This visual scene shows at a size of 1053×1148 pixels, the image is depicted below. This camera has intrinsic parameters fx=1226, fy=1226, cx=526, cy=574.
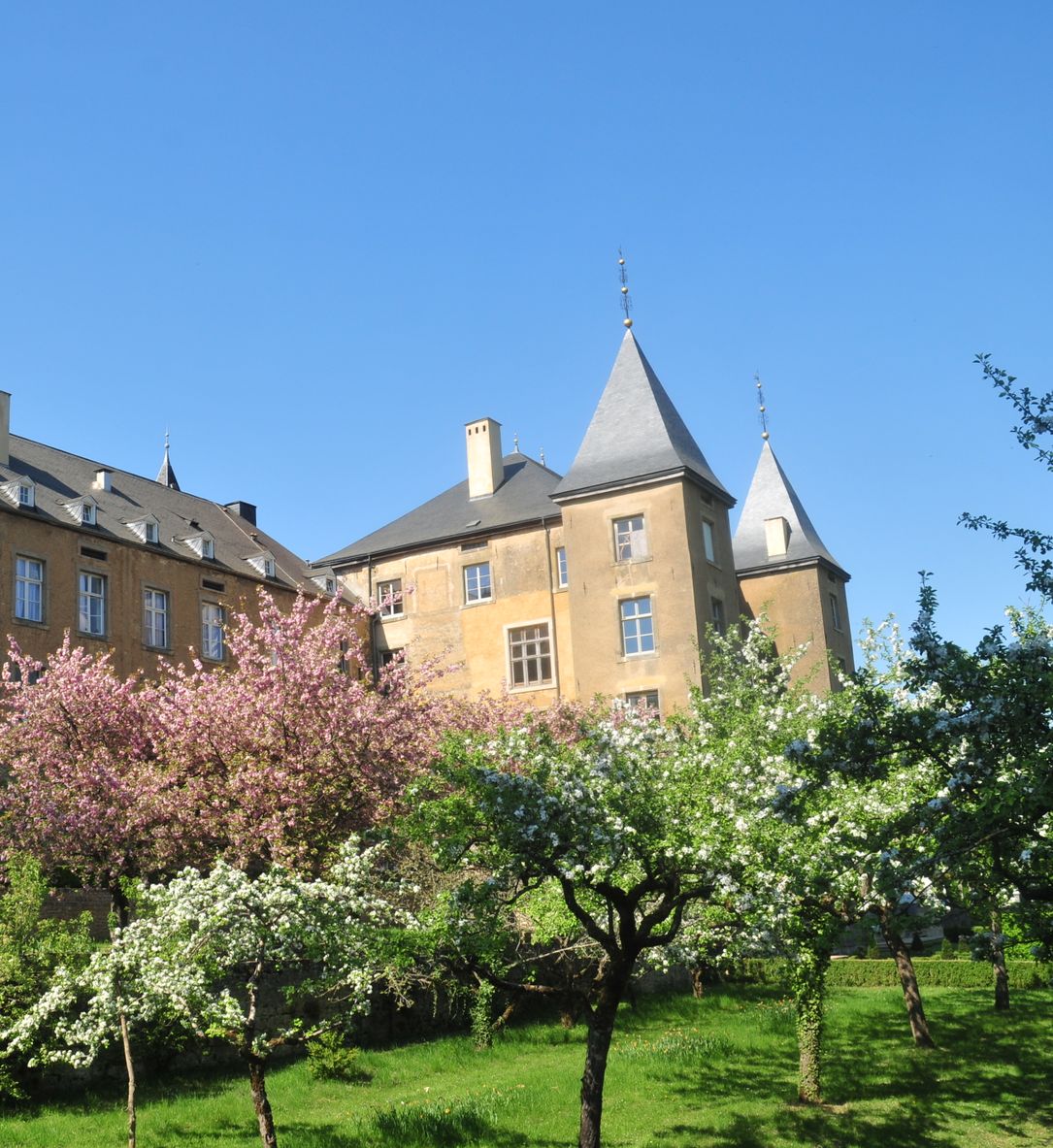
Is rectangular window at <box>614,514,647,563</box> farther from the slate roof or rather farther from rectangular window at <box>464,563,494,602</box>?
the slate roof

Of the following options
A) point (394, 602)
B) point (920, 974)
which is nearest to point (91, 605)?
point (394, 602)

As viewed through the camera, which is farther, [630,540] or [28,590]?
[630,540]

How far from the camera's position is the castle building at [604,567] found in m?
39.4

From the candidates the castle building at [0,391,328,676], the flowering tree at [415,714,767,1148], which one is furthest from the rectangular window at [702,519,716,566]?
the flowering tree at [415,714,767,1148]

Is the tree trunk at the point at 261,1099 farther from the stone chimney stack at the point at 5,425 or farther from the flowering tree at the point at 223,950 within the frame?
the stone chimney stack at the point at 5,425

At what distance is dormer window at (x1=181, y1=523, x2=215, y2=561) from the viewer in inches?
1588

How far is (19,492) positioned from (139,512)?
5.64 metres

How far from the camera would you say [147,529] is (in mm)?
38344

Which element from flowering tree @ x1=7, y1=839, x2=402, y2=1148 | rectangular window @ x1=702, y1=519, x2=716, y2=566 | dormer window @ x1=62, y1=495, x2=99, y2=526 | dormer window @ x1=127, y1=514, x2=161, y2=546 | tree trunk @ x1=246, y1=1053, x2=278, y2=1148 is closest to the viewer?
flowering tree @ x1=7, y1=839, x2=402, y2=1148

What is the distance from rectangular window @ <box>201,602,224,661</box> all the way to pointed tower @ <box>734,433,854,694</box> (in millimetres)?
18944

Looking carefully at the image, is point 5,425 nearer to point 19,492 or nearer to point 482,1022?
point 19,492

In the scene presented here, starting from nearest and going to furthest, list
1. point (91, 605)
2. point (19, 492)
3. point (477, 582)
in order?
point (19, 492)
point (91, 605)
point (477, 582)

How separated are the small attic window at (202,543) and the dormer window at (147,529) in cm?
175

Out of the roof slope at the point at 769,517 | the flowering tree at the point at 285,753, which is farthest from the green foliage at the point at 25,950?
the roof slope at the point at 769,517
